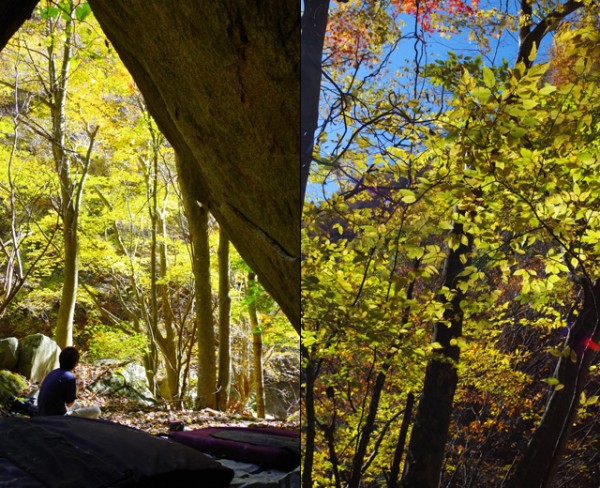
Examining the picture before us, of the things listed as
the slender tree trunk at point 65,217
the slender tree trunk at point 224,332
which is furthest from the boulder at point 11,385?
the slender tree trunk at point 224,332

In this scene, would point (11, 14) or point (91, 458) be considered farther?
point (91, 458)

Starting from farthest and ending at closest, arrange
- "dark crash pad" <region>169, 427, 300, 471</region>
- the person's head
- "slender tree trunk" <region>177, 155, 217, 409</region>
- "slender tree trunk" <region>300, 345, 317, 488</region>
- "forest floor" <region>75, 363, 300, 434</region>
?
"slender tree trunk" <region>177, 155, 217, 409</region>
"forest floor" <region>75, 363, 300, 434</region>
the person's head
"dark crash pad" <region>169, 427, 300, 471</region>
"slender tree trunk" <region>300, 345, 317, 488</region>

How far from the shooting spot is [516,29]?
0.81 m

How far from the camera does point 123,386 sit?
745 centimetres

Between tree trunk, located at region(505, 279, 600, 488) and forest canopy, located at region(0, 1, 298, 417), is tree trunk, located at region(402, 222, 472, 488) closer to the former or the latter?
tree trunk, located at region(505, 279, 600, 488)

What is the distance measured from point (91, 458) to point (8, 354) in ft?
20.3

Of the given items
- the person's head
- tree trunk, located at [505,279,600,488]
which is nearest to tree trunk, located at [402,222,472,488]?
tree trunk, located at [505,279,600,488]

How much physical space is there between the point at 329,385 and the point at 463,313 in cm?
27

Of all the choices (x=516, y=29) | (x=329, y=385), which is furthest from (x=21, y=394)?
(x=516, y=29)

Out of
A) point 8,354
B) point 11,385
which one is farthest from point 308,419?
point 8,354

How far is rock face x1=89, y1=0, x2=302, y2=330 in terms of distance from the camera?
5.68ft

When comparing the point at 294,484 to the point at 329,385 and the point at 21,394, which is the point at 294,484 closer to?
the point at 329,385

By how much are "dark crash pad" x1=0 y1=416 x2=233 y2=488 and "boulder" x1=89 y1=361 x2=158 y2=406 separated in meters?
4.92

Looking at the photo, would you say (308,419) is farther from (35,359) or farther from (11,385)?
(35,359)
